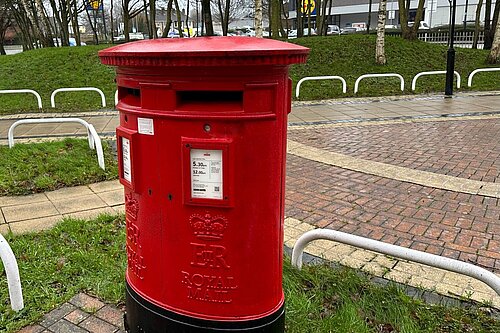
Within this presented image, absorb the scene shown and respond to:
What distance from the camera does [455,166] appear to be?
21.6ft

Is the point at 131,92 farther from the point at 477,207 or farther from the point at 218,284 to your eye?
the point at 477,207

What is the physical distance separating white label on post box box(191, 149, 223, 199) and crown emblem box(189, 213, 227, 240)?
0.10 m

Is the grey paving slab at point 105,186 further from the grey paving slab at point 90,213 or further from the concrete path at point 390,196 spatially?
the grey paving slab at point 90,213

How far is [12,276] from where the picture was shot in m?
2.92

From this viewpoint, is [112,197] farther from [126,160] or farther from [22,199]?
[126,160]

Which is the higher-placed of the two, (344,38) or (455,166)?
(344,38)

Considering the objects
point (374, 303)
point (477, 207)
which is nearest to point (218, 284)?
point (374, 303)

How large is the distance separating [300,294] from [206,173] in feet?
4.75

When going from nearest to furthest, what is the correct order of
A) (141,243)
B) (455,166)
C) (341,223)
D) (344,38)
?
(141,243) < (341,223) < (455,166) < (344,38)

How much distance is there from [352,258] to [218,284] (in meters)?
1.86

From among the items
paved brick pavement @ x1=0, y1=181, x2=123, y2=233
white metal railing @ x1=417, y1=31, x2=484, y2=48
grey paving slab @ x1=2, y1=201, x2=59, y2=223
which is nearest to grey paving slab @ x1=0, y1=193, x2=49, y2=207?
paved brick pavement @ x1=0, y1=181, x2=123, y2=233

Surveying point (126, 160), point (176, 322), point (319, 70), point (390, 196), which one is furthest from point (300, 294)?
point (319, 70)

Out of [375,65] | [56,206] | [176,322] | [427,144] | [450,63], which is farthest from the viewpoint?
[375,65]

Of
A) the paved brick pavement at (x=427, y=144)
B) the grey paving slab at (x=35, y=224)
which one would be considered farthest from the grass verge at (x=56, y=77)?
the grey paving slab at (x=35, y=224)
